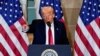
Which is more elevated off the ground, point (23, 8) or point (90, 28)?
point (23, 8)

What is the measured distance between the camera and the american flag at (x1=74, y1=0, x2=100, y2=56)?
3.71 meters

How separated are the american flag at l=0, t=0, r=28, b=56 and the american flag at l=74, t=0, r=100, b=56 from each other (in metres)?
0.76

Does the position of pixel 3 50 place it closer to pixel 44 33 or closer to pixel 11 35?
pixel 11 35

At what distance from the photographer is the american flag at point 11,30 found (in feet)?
12.2

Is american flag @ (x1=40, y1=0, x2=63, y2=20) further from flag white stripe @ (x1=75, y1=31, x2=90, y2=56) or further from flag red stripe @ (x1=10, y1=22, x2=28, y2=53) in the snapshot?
flag red stripe @ (x1=10, y1=22, x2=28, y2=53)

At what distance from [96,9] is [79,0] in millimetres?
349

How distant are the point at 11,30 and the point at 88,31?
109 centimetres

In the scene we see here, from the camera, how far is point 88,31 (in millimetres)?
3730

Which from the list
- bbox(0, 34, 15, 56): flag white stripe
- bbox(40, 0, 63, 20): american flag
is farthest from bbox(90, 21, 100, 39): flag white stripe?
bbox(0, 34, 15, 56): flag white stripe

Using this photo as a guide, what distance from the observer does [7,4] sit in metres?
3.72

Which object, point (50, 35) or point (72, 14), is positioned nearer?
point (50, 35)

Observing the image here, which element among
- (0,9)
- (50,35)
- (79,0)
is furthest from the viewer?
(79,0)

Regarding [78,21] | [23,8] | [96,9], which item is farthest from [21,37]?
[96,9]

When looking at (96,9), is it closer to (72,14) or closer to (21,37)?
(72,14)
